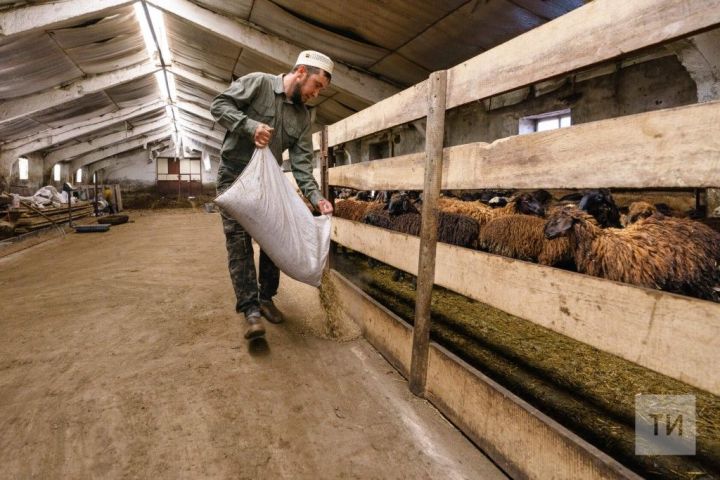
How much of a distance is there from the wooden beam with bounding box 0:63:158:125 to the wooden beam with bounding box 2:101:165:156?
370cm

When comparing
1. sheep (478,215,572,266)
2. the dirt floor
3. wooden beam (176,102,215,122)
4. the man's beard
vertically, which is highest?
wooden beam (176,102,215,122)

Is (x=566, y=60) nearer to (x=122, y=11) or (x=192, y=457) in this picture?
(x=192, y=457)

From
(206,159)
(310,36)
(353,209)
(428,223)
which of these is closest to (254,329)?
(428,223)

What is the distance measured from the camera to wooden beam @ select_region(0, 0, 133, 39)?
18.6ft

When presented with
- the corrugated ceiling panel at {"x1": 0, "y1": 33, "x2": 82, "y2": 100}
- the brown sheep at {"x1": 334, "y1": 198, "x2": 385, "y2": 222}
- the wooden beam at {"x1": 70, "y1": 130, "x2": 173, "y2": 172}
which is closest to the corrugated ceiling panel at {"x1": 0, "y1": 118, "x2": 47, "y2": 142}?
the corrugated ceiling panel at {"x1": 0, "y1": 33, "x2": 82, "y2": 100}

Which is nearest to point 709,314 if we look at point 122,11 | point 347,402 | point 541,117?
point 347,402

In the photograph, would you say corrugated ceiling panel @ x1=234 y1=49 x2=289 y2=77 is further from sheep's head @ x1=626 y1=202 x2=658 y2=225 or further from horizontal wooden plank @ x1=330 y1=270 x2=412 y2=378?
sheep's head @ x1=626 y1=202 x2=658 y2=225

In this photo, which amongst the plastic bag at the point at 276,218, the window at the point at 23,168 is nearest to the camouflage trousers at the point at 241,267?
the plastic bag at the point at 276,218

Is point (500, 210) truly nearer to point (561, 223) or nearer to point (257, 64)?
point (561, 223)

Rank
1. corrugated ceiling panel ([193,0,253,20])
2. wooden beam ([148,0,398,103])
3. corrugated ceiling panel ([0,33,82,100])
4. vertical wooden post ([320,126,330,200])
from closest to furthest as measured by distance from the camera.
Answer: vertical wooden post ([320,126,330,200]) → corrugated ceiling panel ([193,0,253,20]) → corrugated ceiling panel ([0,33,82,100]) → wooden beam ([148,0,398,103])

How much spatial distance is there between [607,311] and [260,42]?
738 centimetres

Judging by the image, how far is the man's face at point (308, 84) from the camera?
7.86ft

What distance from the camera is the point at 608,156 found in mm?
1155

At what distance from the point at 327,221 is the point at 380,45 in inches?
186
